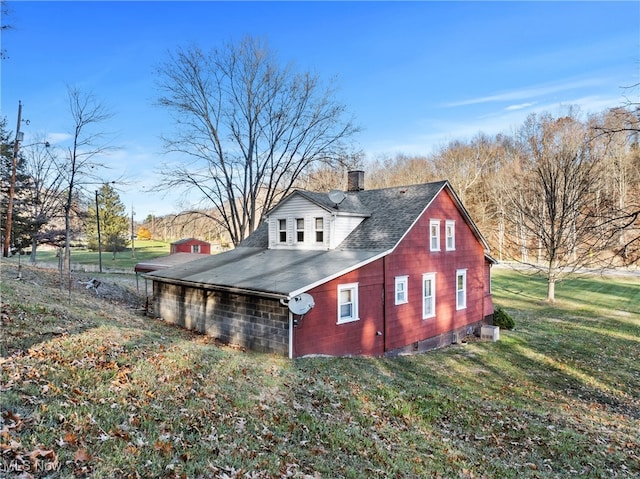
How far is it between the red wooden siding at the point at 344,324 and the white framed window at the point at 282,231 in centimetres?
572

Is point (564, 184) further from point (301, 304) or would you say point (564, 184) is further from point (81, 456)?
point (81, 456)

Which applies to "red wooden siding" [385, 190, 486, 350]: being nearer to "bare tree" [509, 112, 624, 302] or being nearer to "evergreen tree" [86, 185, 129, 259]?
"bare tree" [509, 112, 624, 302]

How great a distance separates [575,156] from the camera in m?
25.9

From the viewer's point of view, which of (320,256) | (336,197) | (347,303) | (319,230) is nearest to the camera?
(347,303)

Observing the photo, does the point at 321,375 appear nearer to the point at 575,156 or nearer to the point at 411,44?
the point at 411,44

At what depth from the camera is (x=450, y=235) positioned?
61.2 feet

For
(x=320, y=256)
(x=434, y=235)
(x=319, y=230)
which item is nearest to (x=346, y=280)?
(x=320, y=256)

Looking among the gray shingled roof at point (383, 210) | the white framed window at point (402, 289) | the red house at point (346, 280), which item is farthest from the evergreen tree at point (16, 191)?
the white framed window at point (402, 289)

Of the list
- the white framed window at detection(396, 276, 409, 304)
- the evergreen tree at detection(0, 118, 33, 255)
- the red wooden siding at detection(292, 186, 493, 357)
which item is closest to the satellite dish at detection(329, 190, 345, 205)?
the red wooden siding at detection(292, 186, 493, 357)

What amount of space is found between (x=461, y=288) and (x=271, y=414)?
15.3m

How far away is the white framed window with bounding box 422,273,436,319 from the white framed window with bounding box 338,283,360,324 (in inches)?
181

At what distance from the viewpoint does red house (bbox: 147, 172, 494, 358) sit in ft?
40.3

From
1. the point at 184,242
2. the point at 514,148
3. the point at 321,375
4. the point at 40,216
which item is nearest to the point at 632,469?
the point at 321,375

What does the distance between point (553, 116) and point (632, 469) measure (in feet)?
110
